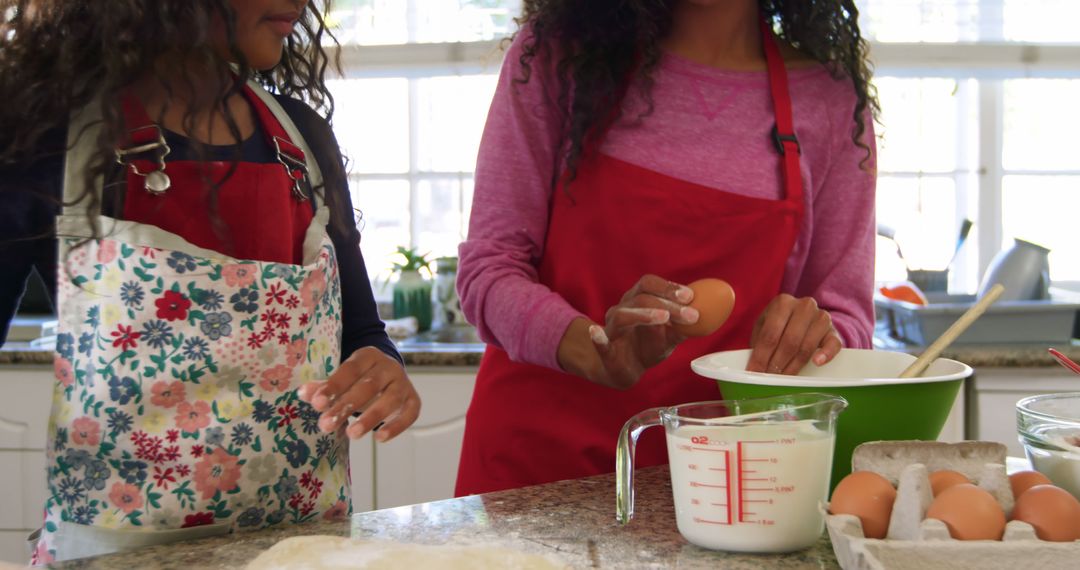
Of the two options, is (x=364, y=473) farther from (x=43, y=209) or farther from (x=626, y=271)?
(x=43, y=209)

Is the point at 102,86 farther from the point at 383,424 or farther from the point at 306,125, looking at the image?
the point at 383,424

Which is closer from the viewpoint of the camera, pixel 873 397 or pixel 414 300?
pixel 873 397

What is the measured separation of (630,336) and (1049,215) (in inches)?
87.1

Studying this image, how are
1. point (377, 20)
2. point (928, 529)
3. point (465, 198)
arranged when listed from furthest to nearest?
1. point (465, 198)
2. point (377, 20)
3. point (928, 529)

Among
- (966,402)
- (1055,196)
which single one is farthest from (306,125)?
(1055,196)

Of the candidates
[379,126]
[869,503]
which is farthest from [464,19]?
[869,503]

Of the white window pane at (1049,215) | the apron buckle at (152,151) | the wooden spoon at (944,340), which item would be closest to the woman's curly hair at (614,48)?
the wooden spoon at (944,340)

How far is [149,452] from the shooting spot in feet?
2.91

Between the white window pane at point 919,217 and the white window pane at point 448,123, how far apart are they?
3.66 feet

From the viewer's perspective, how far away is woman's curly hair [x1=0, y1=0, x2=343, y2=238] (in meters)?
0.91

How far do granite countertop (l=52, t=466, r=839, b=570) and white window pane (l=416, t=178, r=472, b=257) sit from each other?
2018 mm

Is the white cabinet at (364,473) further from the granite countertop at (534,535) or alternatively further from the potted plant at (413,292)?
the granite countertop at (534,535)

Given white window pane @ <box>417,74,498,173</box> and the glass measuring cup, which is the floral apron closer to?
the glass measuring cup

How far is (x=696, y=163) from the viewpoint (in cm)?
121
